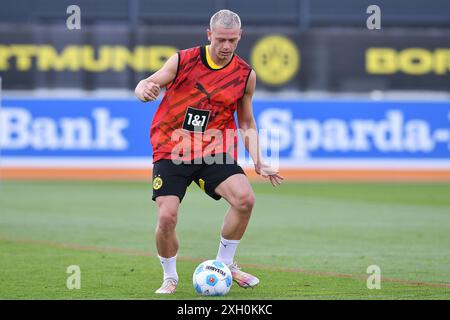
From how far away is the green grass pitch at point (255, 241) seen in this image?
30.7 feet

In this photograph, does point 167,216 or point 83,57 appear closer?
point 167,216

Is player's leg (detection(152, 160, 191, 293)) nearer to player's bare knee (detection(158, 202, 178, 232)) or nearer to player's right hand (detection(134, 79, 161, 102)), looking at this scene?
player's bare knee (detection(158, 202, 178, 232))

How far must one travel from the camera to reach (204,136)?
9188 mm

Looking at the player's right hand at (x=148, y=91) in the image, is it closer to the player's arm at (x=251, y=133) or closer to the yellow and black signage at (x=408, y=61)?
the player's arm at (x=251, y=133)

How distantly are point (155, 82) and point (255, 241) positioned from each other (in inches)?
200

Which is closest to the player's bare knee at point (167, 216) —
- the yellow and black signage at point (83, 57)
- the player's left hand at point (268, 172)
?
the player's left hand at point (268, 172)

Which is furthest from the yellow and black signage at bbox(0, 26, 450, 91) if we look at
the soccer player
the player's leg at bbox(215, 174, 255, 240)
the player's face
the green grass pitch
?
the player's leg at bbox(215, 174, 255, 240)

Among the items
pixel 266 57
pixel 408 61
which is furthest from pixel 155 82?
pixel 408 61

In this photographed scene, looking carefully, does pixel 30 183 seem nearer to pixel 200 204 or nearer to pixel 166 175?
pixel 200 204

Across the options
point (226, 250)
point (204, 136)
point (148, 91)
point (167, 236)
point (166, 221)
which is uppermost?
point (148, 91)

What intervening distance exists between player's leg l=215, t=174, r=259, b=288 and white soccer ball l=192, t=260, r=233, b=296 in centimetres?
34

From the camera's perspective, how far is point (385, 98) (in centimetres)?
2484

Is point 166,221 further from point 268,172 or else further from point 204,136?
point 268,172

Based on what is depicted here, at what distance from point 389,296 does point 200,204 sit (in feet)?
33.3
